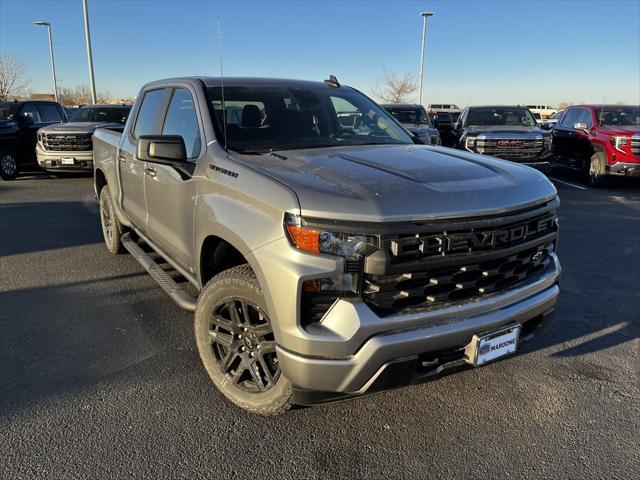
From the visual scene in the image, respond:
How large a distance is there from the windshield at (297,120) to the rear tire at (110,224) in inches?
102

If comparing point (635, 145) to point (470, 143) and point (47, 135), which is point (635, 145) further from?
point (47, 135)

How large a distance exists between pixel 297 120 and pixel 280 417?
2.05 meters

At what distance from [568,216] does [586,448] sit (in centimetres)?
655

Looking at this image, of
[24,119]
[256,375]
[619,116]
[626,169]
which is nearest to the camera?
[256,375]

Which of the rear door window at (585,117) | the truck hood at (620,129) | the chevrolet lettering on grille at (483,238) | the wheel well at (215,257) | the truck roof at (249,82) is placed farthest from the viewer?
the rear door window at (585,117)

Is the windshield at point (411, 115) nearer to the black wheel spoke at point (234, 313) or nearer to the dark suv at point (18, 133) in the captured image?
the dark suv at point (18, 133)

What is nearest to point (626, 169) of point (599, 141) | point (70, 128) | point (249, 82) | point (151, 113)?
point (599, 141)

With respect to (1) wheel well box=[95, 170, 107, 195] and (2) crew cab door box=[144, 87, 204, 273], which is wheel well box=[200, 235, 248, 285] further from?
(1) wheel well box=[95, 170, 107, 195]

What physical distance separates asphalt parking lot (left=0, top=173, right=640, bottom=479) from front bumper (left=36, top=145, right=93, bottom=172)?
7.91 metres

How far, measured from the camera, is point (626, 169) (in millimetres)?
10734

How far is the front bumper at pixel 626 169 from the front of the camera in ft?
34.9

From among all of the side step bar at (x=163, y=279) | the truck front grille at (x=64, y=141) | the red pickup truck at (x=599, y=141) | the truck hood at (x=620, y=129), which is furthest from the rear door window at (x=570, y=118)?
the truck front grille at (x=64, y=141)

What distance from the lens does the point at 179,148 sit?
316 centimetres

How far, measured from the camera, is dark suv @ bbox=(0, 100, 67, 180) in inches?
484
